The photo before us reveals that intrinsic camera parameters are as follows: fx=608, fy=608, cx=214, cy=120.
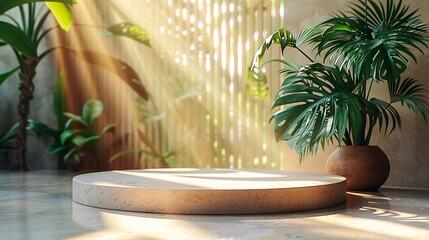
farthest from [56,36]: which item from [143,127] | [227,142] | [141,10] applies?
[227,142]

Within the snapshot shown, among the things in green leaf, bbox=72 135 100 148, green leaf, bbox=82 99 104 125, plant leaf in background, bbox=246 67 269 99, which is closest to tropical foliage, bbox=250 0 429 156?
plant leaf in background, bbox=246 67 269 99

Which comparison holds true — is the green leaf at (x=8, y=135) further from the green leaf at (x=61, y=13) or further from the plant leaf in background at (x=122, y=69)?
the green leaf at (x=61, y=13)

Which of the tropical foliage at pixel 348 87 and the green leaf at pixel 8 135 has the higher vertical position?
the tropical foliage at pixel 348 87

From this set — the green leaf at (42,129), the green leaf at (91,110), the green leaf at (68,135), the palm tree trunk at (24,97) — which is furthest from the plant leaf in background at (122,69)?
the green leaf at (42,129)

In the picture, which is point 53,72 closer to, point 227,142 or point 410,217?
point 227,142

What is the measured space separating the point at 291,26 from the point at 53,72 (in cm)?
265

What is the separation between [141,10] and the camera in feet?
18.9

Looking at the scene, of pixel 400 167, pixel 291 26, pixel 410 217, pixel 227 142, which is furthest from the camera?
pixel 227 142

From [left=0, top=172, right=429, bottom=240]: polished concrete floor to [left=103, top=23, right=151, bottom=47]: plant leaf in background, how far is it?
243 cm

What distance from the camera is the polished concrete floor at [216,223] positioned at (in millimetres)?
2131

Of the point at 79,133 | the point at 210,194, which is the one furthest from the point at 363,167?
the point at 79,133

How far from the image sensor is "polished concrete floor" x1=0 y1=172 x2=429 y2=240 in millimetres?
2131

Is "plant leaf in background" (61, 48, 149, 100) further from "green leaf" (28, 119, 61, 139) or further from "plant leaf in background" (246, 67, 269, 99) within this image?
"plant leaf in background" (246, 67, 269, 99)

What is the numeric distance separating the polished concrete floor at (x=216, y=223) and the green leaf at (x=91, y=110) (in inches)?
92.2
